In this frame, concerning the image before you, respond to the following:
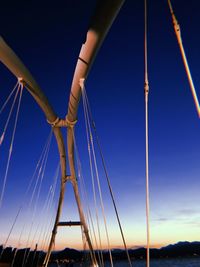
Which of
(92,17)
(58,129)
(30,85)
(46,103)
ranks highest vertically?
(58,129)

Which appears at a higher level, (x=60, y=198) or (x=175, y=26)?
(x=60, y=198)

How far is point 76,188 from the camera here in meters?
18.9

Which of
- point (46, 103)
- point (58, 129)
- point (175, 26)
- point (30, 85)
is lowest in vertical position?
point (175, 26)

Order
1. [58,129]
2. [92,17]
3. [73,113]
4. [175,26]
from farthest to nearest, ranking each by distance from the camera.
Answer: [58,129] < [73,113] < [92,17] < [175,26]

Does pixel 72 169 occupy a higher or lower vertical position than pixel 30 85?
higher

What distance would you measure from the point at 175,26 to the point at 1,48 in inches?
182

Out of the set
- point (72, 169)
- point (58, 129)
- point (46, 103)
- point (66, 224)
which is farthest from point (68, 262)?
point (46, 103)

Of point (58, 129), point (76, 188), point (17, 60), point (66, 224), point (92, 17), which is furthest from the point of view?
point (66, 224)

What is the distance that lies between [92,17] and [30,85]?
3508 mm

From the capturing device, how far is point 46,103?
386 inches

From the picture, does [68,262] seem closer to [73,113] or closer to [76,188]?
[76,188]

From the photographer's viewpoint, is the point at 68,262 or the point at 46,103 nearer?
the point at 46,103

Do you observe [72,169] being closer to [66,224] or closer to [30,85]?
[66,224]

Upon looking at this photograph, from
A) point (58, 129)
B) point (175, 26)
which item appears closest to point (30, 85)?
point (58, 129)
